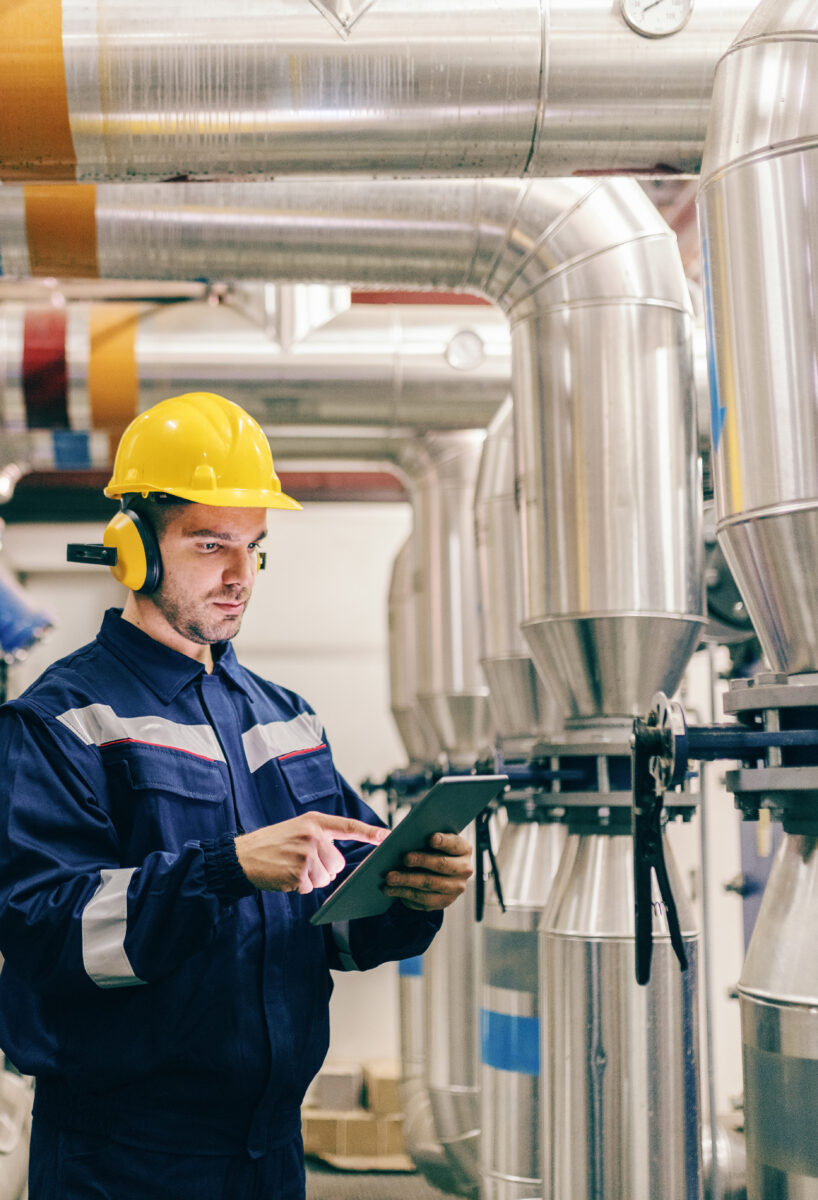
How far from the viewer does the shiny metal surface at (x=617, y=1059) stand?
204 centimetres

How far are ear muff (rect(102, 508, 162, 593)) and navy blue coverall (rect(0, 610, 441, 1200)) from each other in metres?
0.08

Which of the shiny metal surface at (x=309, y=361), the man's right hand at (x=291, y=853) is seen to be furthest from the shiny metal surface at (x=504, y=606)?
the man's right hand at (x=291, y=853)

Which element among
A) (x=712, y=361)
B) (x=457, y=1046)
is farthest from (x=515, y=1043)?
(x=712, y=361)

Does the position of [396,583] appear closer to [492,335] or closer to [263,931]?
[492,335]

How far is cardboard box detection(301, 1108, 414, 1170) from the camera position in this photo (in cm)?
493

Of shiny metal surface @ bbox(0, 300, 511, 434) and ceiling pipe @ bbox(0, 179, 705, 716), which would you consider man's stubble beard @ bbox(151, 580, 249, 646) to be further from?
shiny metal surface @ bbox(0, 300, 511, 434)

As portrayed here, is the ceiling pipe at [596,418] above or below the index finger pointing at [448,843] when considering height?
above

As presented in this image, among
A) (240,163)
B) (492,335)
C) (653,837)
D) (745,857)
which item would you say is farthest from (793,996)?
(492,335)

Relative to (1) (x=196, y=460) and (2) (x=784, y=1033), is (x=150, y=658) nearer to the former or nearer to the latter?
(1) (x=196, y=460)

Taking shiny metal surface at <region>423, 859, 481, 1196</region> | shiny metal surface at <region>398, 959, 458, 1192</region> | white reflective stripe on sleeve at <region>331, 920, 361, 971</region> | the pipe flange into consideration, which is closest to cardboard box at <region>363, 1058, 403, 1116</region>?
shiny metal surface at <region>398, 959, 458, 1192</region>

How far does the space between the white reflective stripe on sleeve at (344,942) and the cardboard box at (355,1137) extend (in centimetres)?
346

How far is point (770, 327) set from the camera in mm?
1605

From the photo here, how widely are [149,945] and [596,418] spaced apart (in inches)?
48.9

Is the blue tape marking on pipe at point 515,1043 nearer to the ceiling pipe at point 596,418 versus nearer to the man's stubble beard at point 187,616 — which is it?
the ceiling pipe at point 596,418
